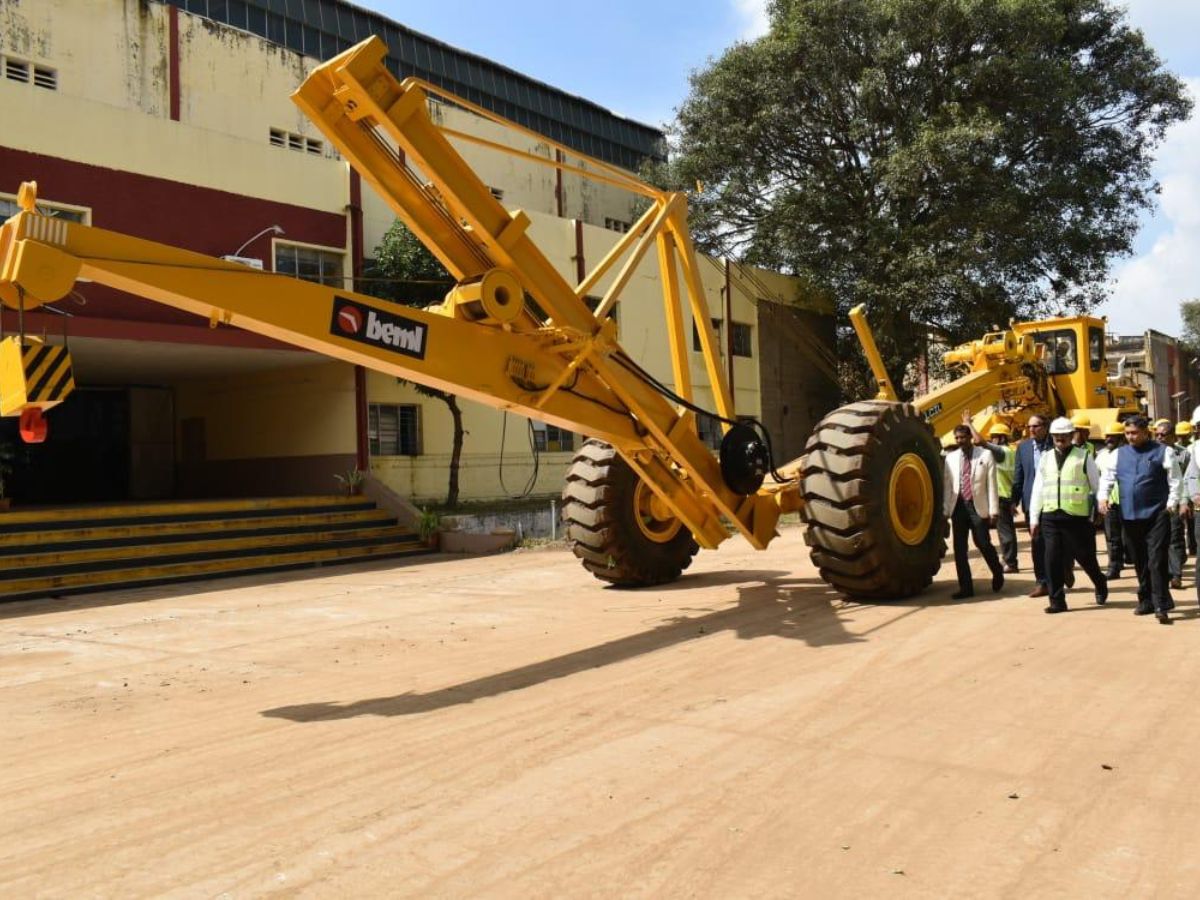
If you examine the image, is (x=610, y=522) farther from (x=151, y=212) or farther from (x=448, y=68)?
(x=448, y=68)

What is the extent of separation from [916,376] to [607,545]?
23901mm

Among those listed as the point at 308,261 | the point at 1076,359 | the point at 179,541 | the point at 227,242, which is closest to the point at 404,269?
the point at 308,261

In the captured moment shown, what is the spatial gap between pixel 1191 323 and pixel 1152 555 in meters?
52.8

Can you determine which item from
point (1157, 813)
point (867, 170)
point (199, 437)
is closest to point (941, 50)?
point (867, 170)

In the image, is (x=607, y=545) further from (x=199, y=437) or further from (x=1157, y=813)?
(x=199, y=437)

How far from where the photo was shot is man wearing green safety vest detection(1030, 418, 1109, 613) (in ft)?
26.6

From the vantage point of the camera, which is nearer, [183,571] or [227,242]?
[183,571]

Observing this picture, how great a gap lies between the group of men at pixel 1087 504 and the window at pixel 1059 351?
6.21 metres

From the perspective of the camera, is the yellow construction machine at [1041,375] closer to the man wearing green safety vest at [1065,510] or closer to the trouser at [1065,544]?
the man wearing green safety vest at [1065,510]

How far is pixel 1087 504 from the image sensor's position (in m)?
8.20

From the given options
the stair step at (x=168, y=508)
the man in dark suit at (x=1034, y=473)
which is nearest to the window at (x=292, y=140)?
the stair step at (x=168, y=508)

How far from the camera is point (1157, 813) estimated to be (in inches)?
151

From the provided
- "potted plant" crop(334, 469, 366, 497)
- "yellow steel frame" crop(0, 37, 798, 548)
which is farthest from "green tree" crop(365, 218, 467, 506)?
"yellow steel frame" crop(0, 37, 798, 548)

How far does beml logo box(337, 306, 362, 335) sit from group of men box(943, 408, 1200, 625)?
5.62 metres
